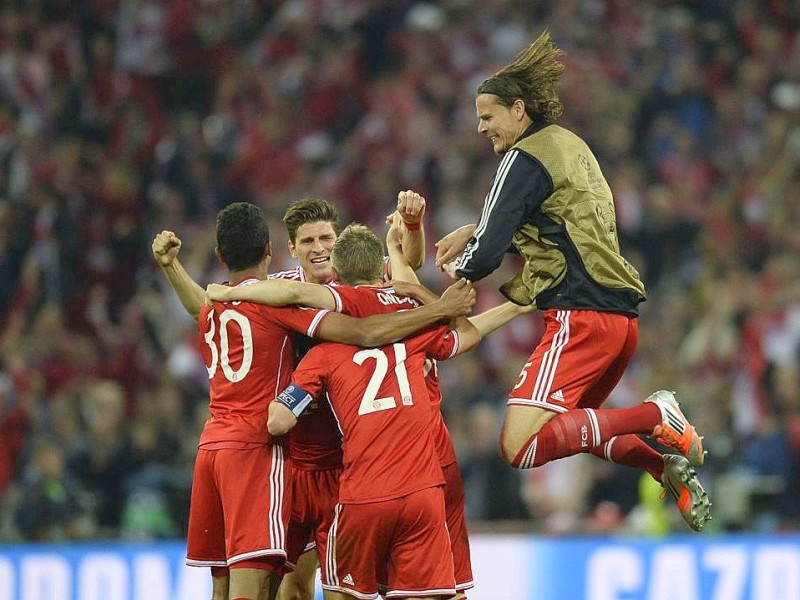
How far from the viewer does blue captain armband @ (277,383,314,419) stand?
561cm

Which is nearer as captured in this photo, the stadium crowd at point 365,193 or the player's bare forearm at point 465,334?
the player's bare forearm at point 465,334

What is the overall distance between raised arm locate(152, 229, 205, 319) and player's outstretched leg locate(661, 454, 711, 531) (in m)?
2.18

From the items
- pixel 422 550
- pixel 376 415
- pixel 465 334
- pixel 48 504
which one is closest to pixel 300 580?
pixel 422 550

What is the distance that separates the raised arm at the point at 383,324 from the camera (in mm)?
5668

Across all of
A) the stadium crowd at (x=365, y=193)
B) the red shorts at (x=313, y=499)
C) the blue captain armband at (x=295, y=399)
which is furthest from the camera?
the stadium crowd at (x=365, y=193)

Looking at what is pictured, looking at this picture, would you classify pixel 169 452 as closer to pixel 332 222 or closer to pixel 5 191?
pixel 5 191

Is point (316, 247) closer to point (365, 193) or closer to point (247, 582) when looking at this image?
point (247, 582)

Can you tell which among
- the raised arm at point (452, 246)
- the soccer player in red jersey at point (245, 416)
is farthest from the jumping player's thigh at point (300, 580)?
the raised arm at point (452, 246)

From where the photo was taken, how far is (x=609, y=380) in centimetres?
620

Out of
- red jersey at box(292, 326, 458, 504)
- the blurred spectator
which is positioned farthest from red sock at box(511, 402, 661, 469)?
the blurred spectator

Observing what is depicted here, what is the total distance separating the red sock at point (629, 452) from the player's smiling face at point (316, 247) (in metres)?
1.39

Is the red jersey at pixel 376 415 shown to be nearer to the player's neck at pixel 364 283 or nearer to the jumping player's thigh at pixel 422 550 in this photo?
the jumping player's thigh at pixel 422 550

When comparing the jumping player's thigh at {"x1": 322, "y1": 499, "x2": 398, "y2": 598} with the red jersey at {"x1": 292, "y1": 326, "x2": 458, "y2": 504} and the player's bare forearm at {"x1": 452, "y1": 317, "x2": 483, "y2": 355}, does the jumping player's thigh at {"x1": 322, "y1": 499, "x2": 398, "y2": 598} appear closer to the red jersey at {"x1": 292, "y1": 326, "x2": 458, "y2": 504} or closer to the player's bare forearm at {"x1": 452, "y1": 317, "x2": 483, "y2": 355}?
the red jersey at {"x1": 292, "y1": 326, "x2": 458, "y2": 504}

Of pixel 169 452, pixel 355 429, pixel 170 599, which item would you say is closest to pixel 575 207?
pixel 355 429
